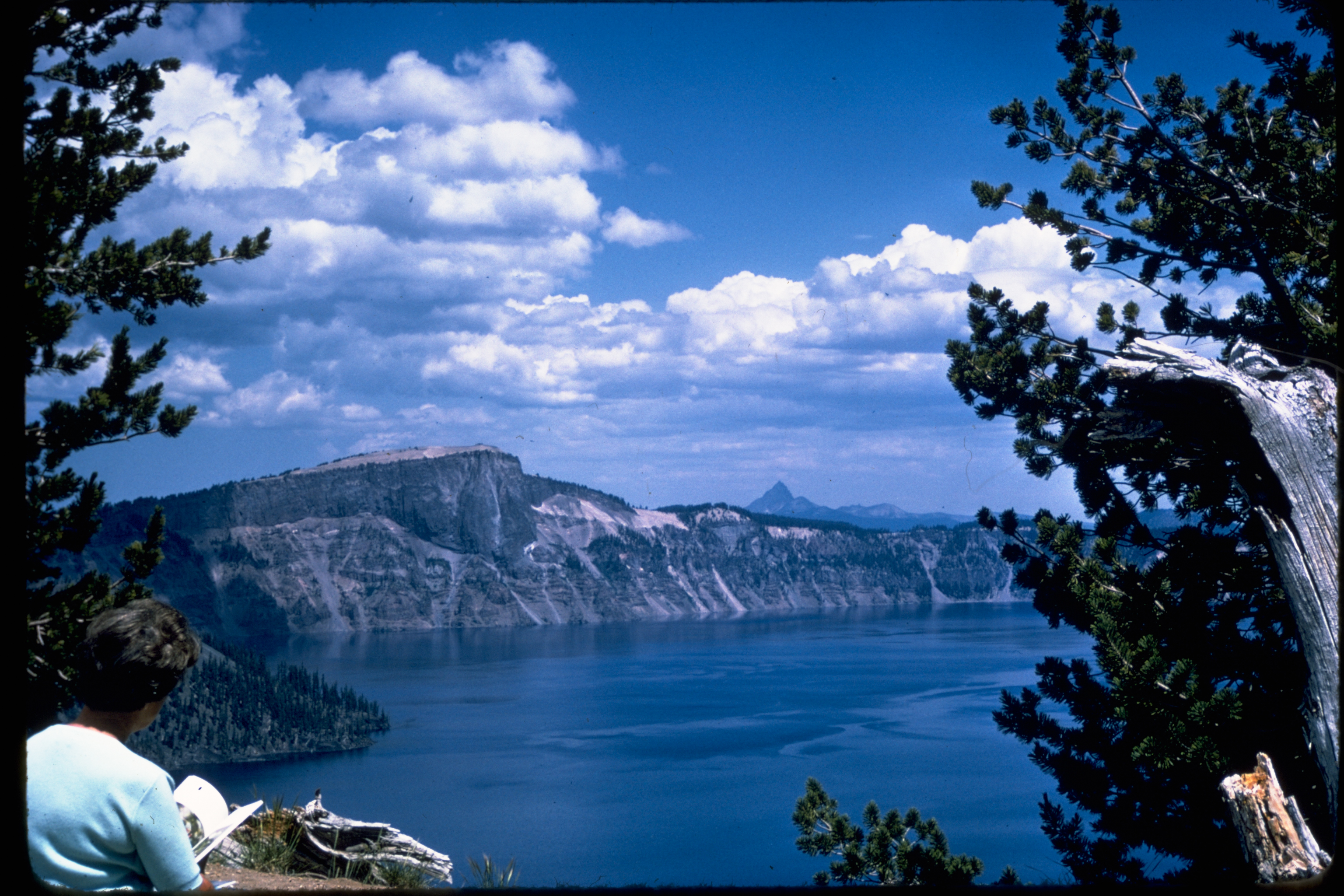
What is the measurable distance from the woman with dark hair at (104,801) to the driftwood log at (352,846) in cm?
456

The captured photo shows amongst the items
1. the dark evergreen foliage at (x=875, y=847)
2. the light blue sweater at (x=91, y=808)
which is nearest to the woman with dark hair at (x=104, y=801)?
the light blue sweater at (x=91, y=808)

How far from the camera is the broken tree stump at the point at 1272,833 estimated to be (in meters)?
2.65

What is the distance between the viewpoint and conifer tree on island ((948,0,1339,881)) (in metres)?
3.04

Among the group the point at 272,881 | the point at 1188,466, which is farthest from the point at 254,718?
the point at 1188,466

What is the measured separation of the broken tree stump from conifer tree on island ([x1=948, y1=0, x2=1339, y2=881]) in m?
0.30

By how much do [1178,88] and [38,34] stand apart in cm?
1162

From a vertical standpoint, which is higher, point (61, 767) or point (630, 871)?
point (61, 767)

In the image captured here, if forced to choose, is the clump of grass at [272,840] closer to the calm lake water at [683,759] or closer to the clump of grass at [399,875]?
the clump of grass at [399,875]

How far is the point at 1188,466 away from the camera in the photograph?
5191mm

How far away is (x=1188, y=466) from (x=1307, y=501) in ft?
7.97

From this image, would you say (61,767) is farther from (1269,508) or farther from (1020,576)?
(1020,576)

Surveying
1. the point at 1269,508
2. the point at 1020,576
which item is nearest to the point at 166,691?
the point at 1269,508

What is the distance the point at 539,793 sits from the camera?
61781 millimetres

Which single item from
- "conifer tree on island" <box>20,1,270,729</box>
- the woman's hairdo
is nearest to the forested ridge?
"conifer tree on island" <box>20,1,270,729</box>
